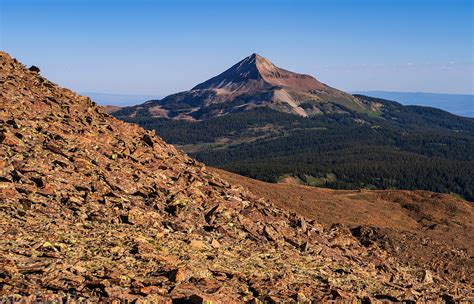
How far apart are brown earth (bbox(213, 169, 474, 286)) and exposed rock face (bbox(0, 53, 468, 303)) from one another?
690 centimetres

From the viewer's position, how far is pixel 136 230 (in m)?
21.6

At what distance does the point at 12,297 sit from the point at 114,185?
1280 centimetres

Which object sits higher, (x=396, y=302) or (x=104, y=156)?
(x=104, y=156)

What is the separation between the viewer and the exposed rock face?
1622 centimetres

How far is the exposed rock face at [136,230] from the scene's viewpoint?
639 inches

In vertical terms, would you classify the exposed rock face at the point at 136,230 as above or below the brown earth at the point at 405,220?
above

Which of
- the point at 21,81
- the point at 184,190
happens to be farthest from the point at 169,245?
the point at 21,81

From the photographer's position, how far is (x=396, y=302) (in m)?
19.6

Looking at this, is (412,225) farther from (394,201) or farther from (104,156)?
(104,156)

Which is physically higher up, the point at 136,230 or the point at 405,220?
the point at 136,230

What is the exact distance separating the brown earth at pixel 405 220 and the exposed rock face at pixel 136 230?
6900 mm

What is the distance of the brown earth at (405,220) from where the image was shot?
38094 mm

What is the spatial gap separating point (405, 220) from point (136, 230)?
151ft

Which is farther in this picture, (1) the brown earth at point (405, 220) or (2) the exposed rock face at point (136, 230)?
(1) the brown earth at point (405, 220)
